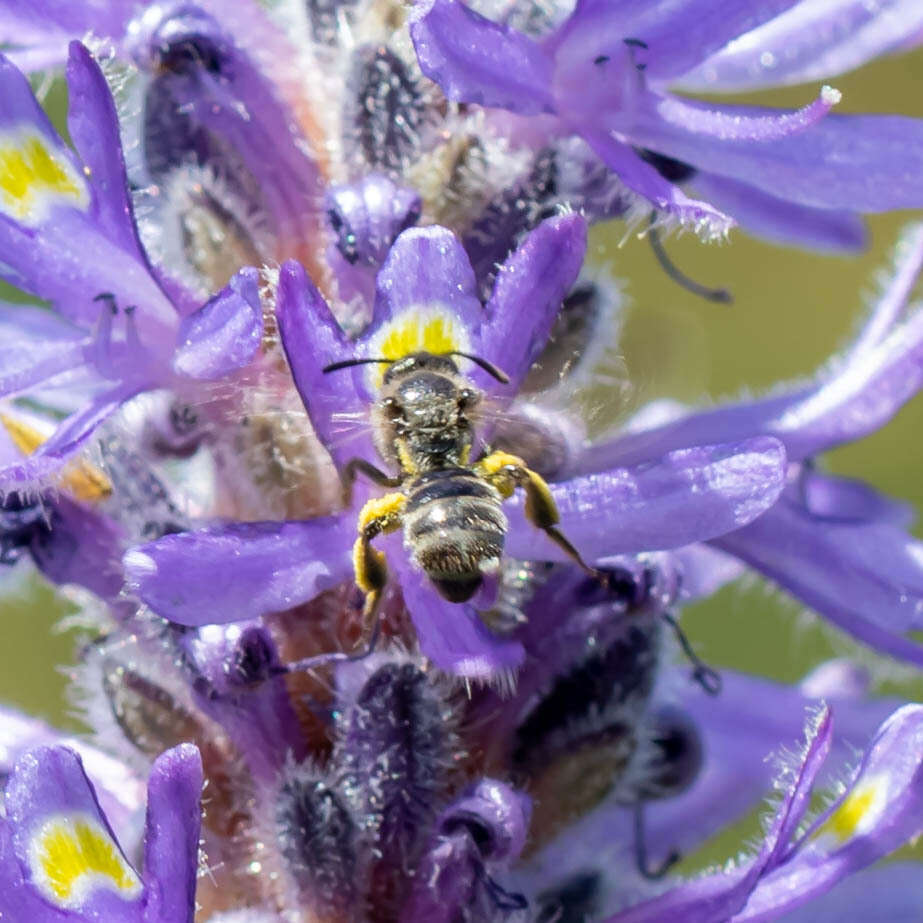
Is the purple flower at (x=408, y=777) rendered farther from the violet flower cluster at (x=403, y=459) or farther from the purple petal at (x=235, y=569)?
the purple petal at (x=235, y=569)

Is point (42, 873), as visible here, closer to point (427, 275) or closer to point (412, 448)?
point (412, 448)

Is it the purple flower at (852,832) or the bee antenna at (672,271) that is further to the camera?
the bee antenna at (672,271)

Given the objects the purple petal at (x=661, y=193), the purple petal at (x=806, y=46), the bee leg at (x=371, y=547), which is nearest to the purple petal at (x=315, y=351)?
the bee leg at (x=371, y=547)

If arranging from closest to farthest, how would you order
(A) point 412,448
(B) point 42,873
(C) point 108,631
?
(B) point 42,873 → (A) point 412,448 → (C) point 108,631

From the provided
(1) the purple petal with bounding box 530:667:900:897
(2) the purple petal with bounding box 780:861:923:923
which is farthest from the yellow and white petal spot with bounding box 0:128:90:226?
(2) the purple petal with bounding box 780:861:923:923

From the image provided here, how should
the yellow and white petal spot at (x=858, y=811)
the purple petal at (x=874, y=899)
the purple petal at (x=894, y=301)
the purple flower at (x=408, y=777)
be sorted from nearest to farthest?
the purple flower at (x=408, y=777)
the yellow and white petal spot at (x=858, y=811)
the purple petal at (x=894, y=301)
the purple petal at (x=874, y=899)

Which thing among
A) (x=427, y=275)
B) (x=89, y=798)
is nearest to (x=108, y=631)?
(x=89, y=798)
